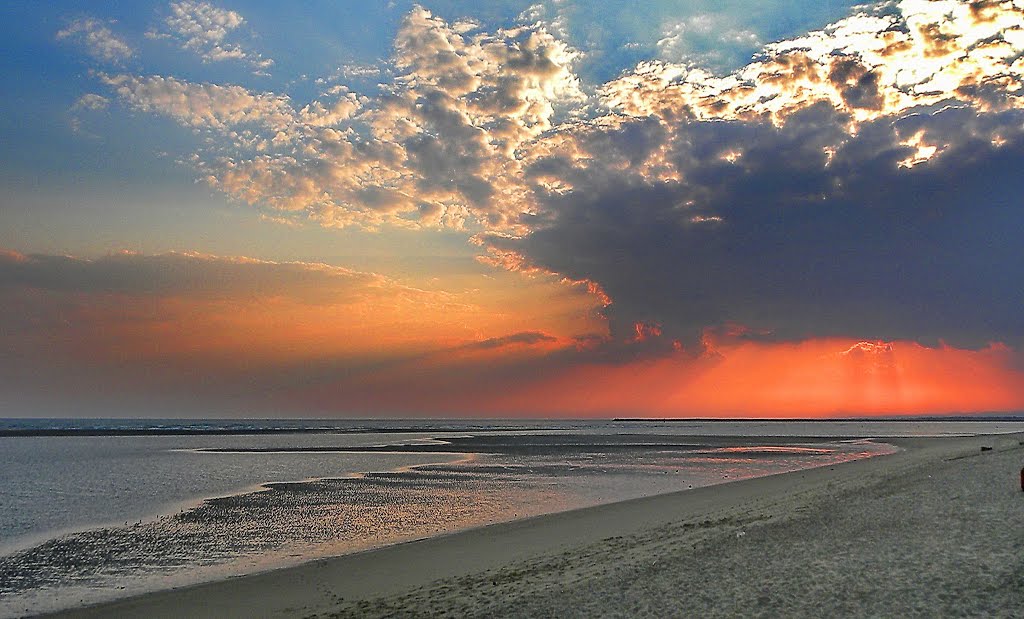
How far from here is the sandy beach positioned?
13.4m

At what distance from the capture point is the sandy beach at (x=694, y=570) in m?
13.4

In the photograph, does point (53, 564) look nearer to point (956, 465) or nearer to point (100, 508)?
point (100, 508)

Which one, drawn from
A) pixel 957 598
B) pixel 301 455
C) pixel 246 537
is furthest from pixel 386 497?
pixel 301 455

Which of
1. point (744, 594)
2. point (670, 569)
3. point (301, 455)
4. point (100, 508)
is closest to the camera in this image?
point (744, 594)

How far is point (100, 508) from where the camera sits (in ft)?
108

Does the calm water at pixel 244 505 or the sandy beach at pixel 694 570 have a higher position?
the sandy beach at pixel 694 570

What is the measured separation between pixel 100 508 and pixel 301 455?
41061 millimetres

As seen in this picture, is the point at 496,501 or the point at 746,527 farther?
the point at 496,501

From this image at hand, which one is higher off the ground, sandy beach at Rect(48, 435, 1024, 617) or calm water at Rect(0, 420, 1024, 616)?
sandy beach at Rect(48, 435, 1024, 617)

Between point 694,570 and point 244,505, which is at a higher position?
point 694,570

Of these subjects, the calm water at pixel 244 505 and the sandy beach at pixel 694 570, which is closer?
the sandy beach at pixel 694 570

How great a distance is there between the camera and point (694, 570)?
1628cm

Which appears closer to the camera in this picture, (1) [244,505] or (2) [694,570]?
(2) [694,570]

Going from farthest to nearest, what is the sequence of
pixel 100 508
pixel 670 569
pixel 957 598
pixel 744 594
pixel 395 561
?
pixel 100 508 < pixel 395 561 < pixel 670 569 < pixel 744 594 < pixel 957 598
